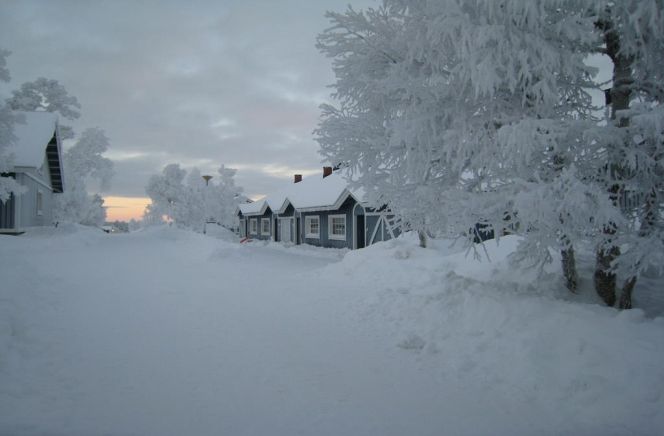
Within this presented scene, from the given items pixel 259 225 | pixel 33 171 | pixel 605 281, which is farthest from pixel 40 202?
pixel 605 281

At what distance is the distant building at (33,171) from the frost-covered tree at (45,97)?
356 inches

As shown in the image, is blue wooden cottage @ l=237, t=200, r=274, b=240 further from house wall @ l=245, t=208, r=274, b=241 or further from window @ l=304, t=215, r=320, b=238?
window @ l=304, t=215, r=320, b=238

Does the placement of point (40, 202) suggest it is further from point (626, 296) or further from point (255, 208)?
point (626, 296)

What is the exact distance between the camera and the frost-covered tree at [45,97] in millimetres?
29672

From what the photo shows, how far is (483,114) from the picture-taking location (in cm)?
551

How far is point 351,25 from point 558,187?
13.3ft

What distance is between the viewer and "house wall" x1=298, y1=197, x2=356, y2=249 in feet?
76.9

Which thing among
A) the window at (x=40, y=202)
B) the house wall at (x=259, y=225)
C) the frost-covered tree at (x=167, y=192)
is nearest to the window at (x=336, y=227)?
the house wall at (x=259, y=225)

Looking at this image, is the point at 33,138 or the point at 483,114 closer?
Answer: the point at 483,114

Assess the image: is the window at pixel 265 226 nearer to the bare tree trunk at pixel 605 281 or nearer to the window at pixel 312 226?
the window at pixel 312 226

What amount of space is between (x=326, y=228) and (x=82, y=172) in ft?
71.0

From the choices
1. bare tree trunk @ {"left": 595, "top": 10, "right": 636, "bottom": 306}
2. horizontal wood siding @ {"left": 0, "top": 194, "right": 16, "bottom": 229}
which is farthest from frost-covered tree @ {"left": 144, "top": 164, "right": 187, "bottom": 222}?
bare tree trunk @ {"left": 595, "top": 10, "right": 636, "bottom": 306}

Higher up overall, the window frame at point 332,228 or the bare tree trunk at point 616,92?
the bare tree trunk at point 616,92

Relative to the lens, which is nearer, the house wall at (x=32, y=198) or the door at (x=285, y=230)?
the house wall at (x=32, y=198)
